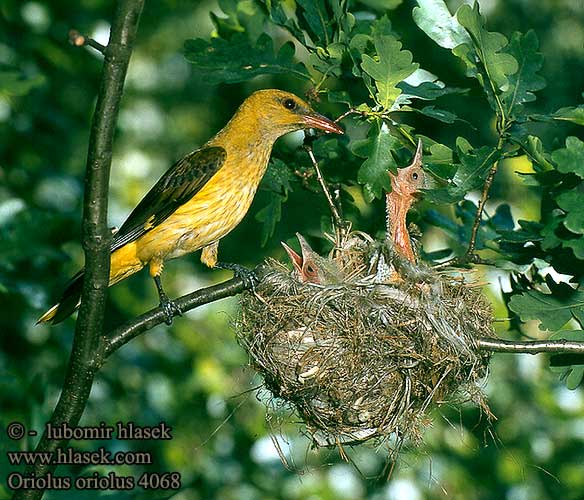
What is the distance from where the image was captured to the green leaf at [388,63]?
3344mm

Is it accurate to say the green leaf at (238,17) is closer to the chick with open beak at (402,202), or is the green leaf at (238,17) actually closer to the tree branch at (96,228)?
the chick with open beak at (402,202)

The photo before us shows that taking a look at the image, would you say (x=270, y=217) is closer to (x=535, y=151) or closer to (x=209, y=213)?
(x=209, y=213)

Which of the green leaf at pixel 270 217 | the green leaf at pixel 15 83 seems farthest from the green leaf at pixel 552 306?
the green leaf at pixel 15 83

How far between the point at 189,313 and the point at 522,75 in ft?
12.1

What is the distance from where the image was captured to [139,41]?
8.45 metres

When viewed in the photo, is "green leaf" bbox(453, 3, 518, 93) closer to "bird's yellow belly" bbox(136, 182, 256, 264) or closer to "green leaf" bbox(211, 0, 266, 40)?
"green leaf" bbox(211, 0, 266, 40)

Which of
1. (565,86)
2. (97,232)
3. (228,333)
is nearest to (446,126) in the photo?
(565,86)

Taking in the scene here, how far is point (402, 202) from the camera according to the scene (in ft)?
13.4

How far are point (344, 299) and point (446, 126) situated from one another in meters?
4.45

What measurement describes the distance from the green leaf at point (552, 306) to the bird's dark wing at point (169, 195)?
167 cm

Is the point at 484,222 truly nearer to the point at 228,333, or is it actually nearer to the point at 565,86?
the point at 228,333

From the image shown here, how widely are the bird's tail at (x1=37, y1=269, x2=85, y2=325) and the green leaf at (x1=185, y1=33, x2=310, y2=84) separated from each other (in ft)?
3.35

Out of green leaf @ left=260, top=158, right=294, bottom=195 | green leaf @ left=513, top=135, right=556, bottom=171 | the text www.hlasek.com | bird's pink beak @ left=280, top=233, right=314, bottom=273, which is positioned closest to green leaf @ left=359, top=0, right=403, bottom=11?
green leaf @ left=260, top=158, right=294, bottom=195

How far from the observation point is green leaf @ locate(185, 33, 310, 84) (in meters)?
3.87
